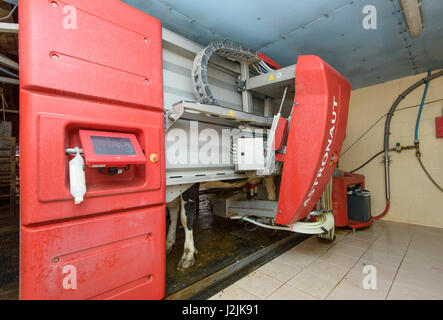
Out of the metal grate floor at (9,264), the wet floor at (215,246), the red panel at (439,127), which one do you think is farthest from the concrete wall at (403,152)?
the metal grate floor at (9,264)

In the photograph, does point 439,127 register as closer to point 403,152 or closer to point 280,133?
point 403,152

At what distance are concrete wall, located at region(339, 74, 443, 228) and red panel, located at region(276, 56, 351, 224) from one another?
2.33 metres

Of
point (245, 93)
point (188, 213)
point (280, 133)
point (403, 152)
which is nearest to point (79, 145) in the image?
point (188, 213)

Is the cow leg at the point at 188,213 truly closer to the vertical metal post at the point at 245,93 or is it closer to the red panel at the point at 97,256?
the red panel at the point at 97,256

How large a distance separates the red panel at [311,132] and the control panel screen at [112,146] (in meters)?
1.19

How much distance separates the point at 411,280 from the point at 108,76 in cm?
259

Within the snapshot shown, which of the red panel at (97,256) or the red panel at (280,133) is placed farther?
the red panel at (280,133)

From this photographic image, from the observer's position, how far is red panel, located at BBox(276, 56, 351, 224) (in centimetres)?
147

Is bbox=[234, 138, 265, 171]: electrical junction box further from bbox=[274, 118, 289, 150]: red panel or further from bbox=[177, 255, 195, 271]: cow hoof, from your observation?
bbox=[177, 255, 195, 271]: cow hoof

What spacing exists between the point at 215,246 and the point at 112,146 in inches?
59.9

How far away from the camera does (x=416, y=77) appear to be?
303 cm

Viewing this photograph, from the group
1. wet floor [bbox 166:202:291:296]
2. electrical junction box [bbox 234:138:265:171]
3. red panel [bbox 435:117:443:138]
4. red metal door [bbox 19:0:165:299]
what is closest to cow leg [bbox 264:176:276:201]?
wet floor [bbox 166:202:291:296]

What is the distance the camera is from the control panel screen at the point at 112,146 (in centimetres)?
97

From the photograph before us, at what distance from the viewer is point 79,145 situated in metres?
1.02
